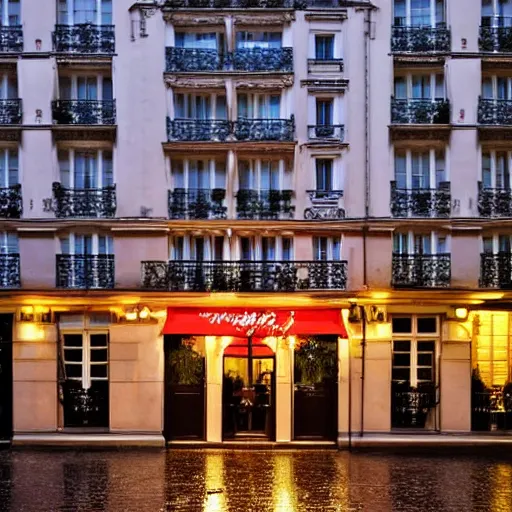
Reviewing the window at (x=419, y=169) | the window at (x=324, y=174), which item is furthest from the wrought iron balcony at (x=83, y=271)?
the window at (x=419, y=169)

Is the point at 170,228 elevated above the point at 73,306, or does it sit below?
above

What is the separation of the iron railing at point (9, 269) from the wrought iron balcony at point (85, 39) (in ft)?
19.5

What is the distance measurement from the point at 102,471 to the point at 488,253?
38.6 feet

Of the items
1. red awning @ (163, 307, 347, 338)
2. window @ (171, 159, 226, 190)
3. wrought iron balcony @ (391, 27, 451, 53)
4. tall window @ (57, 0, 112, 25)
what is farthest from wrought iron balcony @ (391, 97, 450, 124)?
tall window @ (57, 0, 112, 25)

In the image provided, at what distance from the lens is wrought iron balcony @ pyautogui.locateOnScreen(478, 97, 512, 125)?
1983 cm

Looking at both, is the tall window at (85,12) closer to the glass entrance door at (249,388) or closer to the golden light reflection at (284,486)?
the glass entrance door at (249,388)

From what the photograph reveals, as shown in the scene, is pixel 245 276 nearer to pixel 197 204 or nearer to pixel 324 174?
pixel 197 204

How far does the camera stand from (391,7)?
65.1ft

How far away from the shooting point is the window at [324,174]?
19.9 m

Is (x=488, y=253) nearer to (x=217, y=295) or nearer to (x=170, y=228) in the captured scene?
(x=217, y=295)

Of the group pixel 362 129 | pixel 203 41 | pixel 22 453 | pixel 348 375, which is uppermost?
pixel 203 41

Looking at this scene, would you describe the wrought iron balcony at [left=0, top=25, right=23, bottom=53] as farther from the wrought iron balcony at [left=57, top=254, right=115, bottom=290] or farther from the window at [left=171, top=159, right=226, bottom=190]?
the wrought iron balcony at [left=57, top=254, right=115, bottom=290]

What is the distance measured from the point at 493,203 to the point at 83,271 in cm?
1160

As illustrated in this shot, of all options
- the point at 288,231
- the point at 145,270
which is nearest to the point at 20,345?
the point at 145,270
